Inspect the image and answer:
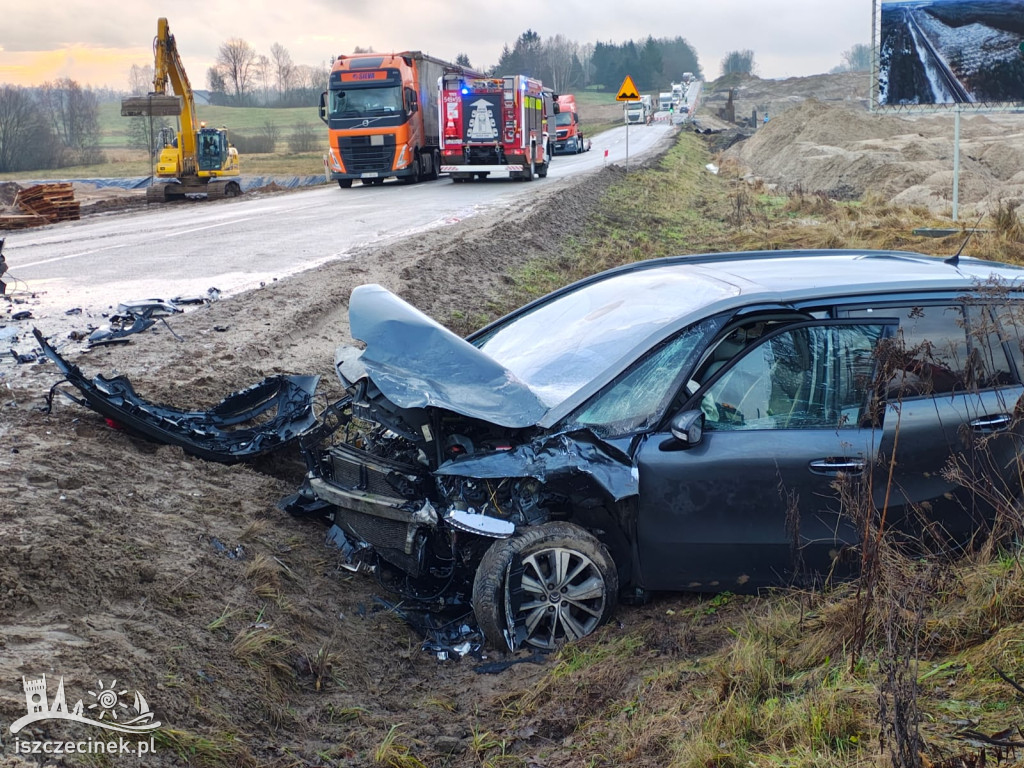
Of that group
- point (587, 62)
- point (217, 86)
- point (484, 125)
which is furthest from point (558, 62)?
point (484, 125)

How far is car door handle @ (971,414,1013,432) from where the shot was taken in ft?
13.2

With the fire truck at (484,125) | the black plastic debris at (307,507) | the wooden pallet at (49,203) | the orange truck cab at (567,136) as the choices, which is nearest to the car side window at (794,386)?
the black plastic debris at (307,507)

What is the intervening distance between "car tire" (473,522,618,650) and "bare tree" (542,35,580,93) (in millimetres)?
143553

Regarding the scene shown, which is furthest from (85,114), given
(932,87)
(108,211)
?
(932,87)

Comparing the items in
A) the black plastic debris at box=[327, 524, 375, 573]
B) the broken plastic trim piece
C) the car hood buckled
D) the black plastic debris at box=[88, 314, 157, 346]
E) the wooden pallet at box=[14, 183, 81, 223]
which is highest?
the wooden pallet at box=[14, 183, 81, 223]

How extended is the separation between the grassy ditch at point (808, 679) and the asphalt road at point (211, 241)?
7083mm

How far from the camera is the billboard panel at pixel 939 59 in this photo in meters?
18.9

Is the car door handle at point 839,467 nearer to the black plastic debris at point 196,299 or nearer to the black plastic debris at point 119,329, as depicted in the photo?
the black plastic debris at point 119,329

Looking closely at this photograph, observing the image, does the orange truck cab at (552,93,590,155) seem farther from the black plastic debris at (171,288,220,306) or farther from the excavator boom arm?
the black plastic debris at (171,288,220,306)

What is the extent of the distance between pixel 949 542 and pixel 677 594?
1220 mm

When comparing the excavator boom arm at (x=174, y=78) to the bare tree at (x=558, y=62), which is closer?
the excavator boom arm at (x=174, y=78)

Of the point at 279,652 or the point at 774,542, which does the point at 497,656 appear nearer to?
the point at 279,652

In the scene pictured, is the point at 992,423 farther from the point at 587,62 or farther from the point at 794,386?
the point at 587,62

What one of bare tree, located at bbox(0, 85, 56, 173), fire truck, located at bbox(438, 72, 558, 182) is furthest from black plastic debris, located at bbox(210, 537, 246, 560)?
bare tree, located at bbox(0, 85, 56, 173)
